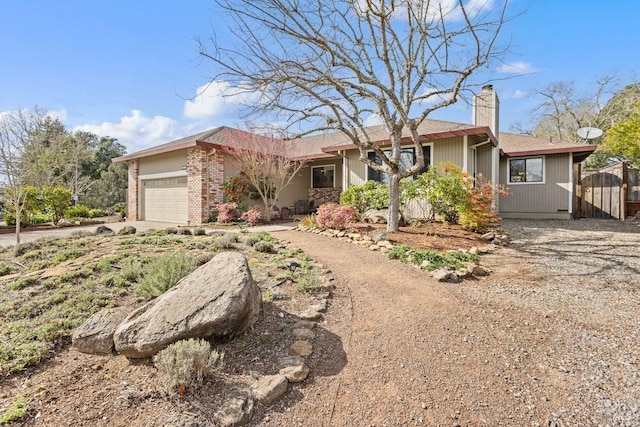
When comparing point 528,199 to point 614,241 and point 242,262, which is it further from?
point 242,262

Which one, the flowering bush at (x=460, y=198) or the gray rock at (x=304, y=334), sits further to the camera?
the flowering bush at (x=460, y=198)

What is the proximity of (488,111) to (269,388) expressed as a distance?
496 inches

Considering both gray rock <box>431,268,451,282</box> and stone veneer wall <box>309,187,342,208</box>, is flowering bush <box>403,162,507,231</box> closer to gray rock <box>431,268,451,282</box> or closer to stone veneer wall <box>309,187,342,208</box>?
gray rock <box>431,268,451,282</box>

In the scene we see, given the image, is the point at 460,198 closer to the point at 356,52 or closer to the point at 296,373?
the point at 356,52

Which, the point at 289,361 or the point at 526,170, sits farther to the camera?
the point at 526,170

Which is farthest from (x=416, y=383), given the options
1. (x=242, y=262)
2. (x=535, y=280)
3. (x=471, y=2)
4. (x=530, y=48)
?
(x=530, y=48)

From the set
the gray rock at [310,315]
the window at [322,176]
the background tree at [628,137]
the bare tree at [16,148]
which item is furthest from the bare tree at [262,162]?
the background tree at [628,137]

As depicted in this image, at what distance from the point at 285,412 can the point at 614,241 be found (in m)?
9.00

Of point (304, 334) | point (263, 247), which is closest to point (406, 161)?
point (263, 247)

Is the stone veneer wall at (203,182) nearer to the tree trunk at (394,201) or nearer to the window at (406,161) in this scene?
the window at (406,161)

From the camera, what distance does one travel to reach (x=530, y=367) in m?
2.58

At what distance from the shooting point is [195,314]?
263 centimetres

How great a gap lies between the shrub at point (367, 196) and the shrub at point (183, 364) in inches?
308

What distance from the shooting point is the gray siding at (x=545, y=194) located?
1193 centimetres
